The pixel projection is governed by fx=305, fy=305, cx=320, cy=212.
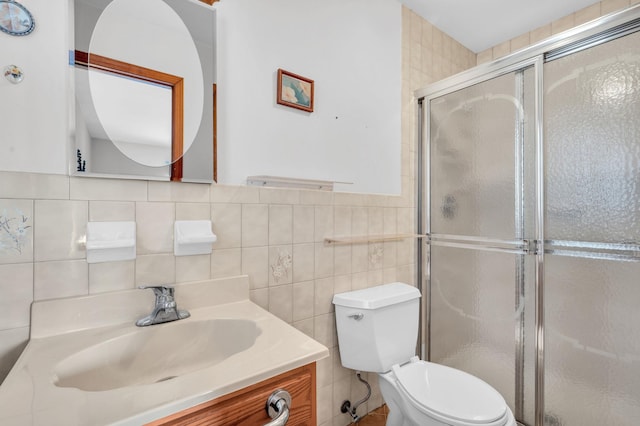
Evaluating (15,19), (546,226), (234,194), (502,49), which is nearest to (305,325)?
(234,194)

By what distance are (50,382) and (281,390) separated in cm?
47

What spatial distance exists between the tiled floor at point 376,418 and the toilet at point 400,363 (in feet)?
0.70

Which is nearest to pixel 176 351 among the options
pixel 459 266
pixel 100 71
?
pixel 100 71

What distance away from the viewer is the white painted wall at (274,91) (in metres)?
0.89

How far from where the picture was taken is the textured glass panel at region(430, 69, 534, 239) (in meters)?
1.61

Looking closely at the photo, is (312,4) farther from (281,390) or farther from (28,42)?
(281,390)

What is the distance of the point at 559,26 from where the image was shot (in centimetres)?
210

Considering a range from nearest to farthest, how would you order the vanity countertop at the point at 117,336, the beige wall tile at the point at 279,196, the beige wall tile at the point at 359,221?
the vanity countertop at the point at 117,336 < the beige wall tile at the point at 279,196 < the beige wall tile at the point at 359,221

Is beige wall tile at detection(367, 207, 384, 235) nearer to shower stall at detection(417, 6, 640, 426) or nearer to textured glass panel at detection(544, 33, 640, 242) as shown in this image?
shower stall at detection(417, 6, 640, 426)

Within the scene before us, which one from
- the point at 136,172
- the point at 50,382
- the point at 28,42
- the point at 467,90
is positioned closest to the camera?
the point at 50,382

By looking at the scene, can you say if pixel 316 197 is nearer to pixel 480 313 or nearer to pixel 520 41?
pixel 480 313

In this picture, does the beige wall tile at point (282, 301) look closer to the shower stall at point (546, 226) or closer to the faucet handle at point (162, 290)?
the faucet handle at point (162, 290)

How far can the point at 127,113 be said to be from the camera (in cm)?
104

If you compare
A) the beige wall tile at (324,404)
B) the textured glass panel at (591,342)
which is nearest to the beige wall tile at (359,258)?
the beige wall tile at (324,404)
